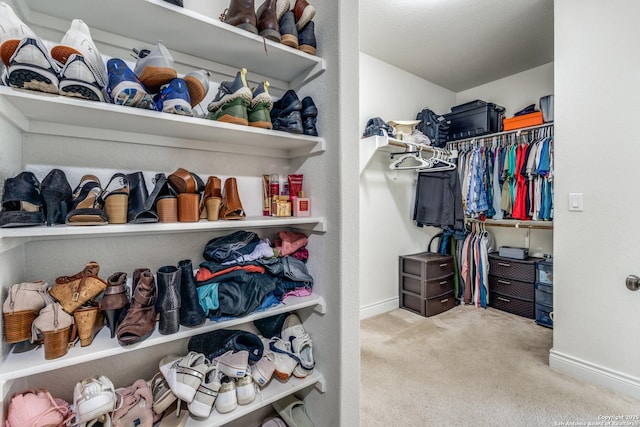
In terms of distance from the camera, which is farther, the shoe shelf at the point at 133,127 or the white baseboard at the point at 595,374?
the white baseboard at the point at 595,374

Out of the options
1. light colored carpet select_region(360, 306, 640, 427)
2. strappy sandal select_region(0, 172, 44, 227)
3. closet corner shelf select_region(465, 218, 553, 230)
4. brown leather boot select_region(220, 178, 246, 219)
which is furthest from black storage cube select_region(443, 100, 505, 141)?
strappy sandal select_region(0, 172, 44, 227)

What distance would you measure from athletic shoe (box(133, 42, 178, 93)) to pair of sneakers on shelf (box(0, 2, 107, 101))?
0.36 feet

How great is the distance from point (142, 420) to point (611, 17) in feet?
10.1

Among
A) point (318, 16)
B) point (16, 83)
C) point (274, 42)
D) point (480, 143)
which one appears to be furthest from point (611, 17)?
point (16, 83)

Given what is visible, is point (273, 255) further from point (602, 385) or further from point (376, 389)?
point (602, 385)

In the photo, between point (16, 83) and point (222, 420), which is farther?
point (222, 420)

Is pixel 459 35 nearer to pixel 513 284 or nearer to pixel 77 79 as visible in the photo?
pixel 513 284

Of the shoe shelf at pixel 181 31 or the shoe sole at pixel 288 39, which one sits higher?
the shoe sole at pixel 288 39

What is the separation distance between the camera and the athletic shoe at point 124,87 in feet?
2.67

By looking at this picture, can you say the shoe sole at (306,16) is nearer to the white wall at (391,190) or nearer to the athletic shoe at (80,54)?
the athletic shoe at (80,54)

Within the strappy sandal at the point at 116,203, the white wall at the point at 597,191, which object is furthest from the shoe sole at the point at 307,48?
the white wall at the point at 597,191

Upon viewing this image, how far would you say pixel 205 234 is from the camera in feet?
4.03

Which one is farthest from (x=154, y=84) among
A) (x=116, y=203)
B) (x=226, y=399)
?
(x=226, y=399)

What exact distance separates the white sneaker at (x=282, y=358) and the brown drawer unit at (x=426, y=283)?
2067mm
